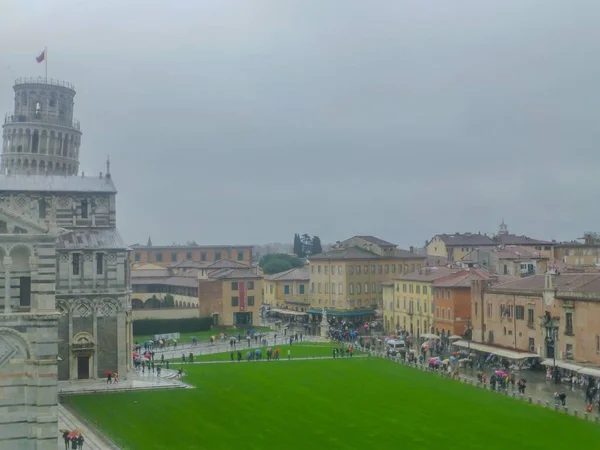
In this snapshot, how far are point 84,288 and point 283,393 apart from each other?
51.6 ft

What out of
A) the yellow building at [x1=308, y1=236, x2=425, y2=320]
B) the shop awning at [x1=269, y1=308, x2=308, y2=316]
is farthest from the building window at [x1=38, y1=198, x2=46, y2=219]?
the shop awning at [x1=269, y1=308, x2=308, y2=316]

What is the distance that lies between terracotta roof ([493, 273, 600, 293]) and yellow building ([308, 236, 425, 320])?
3515 centimetres

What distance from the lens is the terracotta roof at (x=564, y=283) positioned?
55.8 metres

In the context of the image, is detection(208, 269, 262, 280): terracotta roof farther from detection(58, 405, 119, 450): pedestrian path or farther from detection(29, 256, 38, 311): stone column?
detection(29, 256, 38, 311): stone column

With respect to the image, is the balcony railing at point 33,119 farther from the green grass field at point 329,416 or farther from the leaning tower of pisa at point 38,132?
the green grass field at point 329,416

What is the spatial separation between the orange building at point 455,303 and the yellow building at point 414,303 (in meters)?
2.07

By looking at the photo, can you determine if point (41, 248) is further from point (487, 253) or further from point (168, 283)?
point (487, 253)

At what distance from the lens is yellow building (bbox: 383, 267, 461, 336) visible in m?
83.6

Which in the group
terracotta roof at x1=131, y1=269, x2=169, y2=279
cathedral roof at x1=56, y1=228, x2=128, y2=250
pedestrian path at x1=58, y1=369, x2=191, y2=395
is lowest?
pedestrian path at x1=58, y1=369, x2=191, y2=395

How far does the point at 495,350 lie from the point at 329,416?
25545 millimetres

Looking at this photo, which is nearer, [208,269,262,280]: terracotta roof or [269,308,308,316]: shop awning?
[208,269,262,280]: terracotta roof

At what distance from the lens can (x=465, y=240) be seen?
130 meters

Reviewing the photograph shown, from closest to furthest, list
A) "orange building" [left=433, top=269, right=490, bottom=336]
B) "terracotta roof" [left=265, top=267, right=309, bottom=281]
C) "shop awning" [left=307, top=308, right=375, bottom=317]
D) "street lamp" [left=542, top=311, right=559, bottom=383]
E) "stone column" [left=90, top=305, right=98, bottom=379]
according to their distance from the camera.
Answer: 1. "stone column" [left=90, top=305, right=98, bottom=379]
2. "street lamp" [left=542, top=311, right=559, bottom=383]
3. "orange building" [left=433, top=269, right=490, bottom=336]
4. "shop awning" [left=307, top=308, right=375, bottom=317]
5. "terracotta roof" [left=265, top=267, right=309, bottom=281]

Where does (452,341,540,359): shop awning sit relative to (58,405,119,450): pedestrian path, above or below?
above
